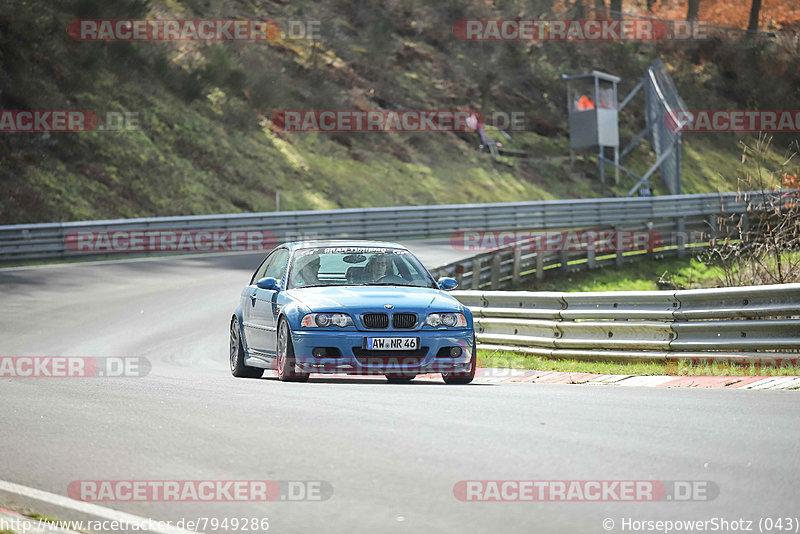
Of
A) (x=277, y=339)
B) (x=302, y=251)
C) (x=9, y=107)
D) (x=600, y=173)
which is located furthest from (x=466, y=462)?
(x=600, y=173)

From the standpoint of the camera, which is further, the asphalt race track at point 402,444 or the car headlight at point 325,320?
the car headlight at point 325,320

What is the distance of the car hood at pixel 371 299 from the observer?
1096 cm

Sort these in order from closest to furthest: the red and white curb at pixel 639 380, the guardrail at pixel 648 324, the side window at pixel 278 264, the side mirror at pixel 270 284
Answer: the red and white curb at pixel 639 380 < the guardrail at pixel 648 324 < the side mirror at pixel 270 284 < the side window at pixel 278 264

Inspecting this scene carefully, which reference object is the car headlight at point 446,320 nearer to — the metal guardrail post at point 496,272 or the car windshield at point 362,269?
the car windshield at point 362,269

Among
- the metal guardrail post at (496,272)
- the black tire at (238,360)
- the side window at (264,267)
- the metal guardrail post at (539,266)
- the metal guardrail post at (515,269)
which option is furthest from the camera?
the metal guardrail post at (539,266)

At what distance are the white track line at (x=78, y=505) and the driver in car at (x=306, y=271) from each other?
592cm

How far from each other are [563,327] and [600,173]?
3971 cm

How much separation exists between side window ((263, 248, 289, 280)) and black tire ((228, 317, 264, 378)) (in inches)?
30.0

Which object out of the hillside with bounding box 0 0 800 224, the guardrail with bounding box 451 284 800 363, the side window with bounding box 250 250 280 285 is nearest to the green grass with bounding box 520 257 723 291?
the guardrail with bounding box 451 284 800 363

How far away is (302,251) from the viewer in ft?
40.5

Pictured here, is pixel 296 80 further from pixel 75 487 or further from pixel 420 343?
pixel 75 487

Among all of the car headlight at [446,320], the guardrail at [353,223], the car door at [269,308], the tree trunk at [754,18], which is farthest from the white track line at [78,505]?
the tree trunk at [754,18]

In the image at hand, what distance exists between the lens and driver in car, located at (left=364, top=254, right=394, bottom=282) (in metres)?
12.1

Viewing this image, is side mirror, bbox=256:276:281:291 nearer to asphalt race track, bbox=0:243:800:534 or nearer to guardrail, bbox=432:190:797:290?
asphalt race track, bbox=0:243:800:534
